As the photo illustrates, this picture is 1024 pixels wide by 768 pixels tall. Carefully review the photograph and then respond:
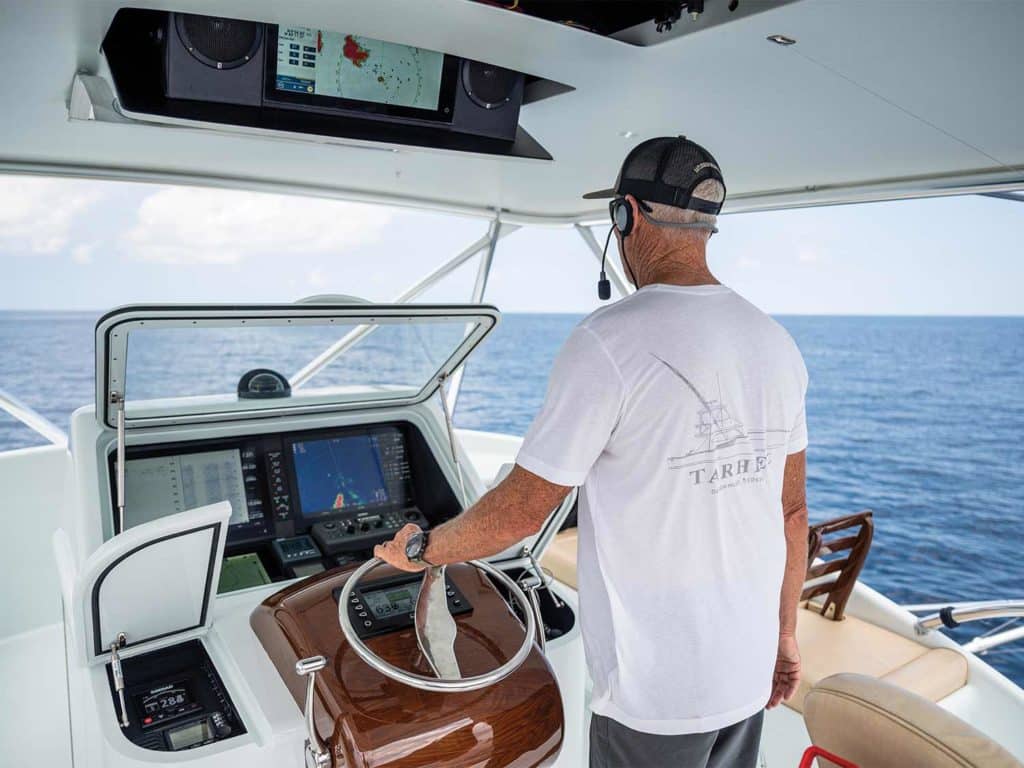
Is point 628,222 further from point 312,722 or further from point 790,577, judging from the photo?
point 312,722

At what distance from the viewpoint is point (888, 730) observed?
3.77 feet

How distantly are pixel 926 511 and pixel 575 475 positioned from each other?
26125 millimetres

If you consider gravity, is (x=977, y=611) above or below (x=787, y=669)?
Result: below

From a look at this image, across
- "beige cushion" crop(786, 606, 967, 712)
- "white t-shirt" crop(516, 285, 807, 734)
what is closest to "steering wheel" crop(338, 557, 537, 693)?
"white t-shirt" crop(516, 285, 807, 734)

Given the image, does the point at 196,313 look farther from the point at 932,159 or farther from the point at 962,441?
the point at 962,441

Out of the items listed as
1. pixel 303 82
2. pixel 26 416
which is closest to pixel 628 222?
pixel 303 82

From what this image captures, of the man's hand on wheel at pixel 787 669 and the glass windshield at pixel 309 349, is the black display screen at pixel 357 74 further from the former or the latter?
the man's hand on wheel at pixel 787 669

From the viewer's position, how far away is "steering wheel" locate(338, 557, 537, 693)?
1412 mm

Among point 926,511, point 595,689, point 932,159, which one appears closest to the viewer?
point 595,689

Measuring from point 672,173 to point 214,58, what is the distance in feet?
3.70

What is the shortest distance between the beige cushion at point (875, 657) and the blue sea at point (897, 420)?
2.82 m

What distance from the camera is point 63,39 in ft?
5.49

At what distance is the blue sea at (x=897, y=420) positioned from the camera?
17927 millimetres

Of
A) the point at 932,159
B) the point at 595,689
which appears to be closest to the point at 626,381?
the point at 595,689
